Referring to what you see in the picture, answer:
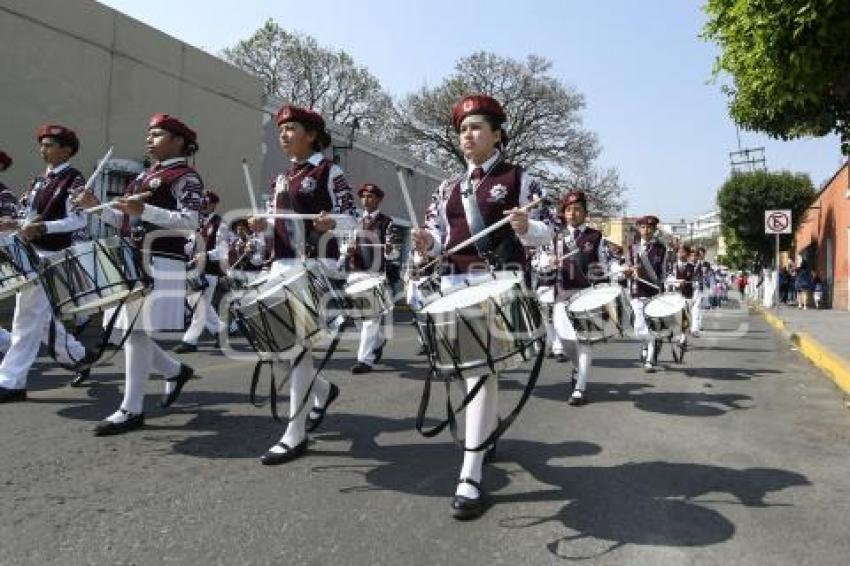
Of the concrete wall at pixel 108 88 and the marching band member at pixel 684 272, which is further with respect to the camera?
the marching band member at pixel 684 272

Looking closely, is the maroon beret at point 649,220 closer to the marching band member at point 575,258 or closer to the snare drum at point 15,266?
the marching band member at point 575,258

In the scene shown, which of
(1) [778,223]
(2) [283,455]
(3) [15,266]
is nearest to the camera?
(2) [283,455]

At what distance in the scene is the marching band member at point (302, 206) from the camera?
4.92m

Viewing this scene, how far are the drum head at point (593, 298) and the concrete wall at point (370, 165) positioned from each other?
14.3m

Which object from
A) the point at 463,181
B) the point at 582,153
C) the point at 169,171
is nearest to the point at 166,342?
the point at 169,171

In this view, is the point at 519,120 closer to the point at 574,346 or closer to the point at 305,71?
the point at 305,71

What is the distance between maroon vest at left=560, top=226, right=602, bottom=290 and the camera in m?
8.19

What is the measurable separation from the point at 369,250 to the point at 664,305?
149 inches

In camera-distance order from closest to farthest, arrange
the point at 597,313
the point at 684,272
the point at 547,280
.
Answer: the point at 597,313
the point at 547,280
the point at 684,272

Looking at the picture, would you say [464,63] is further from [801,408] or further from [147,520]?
[147,520]

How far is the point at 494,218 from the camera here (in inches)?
173

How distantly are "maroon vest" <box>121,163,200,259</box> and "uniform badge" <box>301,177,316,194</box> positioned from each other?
36.4 inches

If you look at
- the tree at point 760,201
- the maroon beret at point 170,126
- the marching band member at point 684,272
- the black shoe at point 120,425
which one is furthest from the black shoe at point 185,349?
the tree at point 760,201

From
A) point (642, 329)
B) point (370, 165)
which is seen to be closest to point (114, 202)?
point (642, 329)
